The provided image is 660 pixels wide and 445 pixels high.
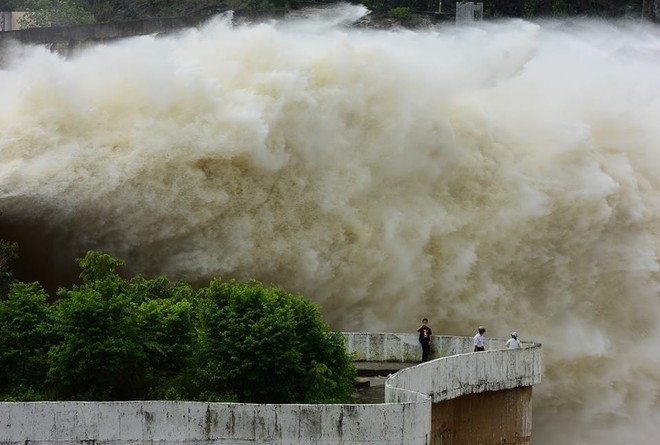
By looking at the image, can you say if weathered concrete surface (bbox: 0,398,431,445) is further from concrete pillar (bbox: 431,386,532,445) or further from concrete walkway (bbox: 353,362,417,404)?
concrete pillar (bbox: 431,386,532,445)

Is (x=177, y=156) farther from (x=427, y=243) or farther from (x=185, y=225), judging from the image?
(x=427, y=243)

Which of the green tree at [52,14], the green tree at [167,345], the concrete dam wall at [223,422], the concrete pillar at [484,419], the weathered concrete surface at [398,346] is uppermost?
the green tree at [52,14]

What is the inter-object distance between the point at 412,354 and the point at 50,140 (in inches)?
293

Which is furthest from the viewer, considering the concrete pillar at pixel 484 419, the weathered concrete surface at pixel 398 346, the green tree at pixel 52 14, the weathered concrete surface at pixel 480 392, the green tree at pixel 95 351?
the green tree at pixel 52 14

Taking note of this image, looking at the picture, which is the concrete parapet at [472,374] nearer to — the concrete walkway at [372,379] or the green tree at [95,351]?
the concrete walkway at [372,379]

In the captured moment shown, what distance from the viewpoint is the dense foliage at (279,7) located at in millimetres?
58906

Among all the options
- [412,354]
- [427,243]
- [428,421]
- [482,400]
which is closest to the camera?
[428,421]

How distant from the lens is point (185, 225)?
109 feet

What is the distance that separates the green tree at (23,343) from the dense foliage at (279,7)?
3073 centimetres

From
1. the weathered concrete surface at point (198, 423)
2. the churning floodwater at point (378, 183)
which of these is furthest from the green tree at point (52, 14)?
the weathered concrete surface at point (198, 423)

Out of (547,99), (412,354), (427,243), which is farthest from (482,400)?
(547,99)

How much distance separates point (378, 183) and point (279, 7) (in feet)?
76.3

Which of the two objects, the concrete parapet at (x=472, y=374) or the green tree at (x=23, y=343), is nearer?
the green tree at (x=23, y=343)

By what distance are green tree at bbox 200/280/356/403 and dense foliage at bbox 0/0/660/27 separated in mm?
30718
